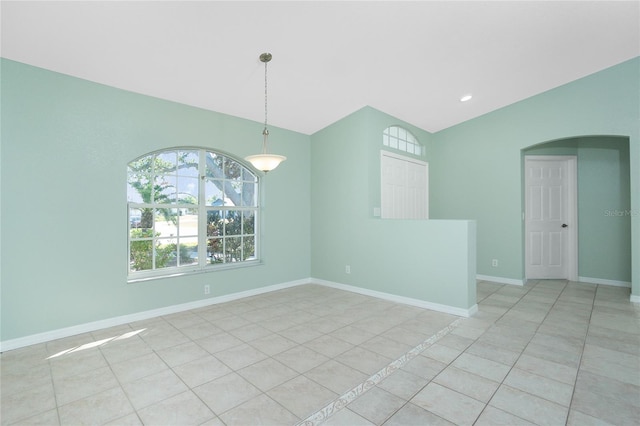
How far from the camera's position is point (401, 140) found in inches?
212

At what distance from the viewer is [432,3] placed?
8.84 feet

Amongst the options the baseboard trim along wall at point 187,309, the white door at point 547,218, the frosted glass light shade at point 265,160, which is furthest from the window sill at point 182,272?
the white door at point 547,218

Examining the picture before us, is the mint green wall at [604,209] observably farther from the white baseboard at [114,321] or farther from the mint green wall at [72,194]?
the mint green wall at [72,194]

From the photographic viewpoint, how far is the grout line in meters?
1.78

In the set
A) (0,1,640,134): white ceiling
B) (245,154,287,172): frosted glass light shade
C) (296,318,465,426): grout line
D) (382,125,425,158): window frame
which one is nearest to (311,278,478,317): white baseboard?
(296,318,465,426): grout line

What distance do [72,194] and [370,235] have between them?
365cm

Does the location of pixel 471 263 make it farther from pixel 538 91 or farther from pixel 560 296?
pixel 538 91

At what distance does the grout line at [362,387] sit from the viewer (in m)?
1.78

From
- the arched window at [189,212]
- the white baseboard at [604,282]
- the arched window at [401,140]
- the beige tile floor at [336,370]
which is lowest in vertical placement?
the beige tile floor at [336,370]

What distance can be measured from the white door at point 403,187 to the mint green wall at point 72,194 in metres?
2.84

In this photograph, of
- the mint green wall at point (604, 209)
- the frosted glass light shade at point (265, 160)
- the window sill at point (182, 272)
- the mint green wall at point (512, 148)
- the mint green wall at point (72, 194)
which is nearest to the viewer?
the mint green wall at point (72, 194)

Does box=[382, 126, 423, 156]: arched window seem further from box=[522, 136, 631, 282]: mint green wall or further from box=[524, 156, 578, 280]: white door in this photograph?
box=[524, 156, 578, 280]: white door

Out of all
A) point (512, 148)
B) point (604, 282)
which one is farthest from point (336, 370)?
point (604, 282)

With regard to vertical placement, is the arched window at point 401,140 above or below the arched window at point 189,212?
above
